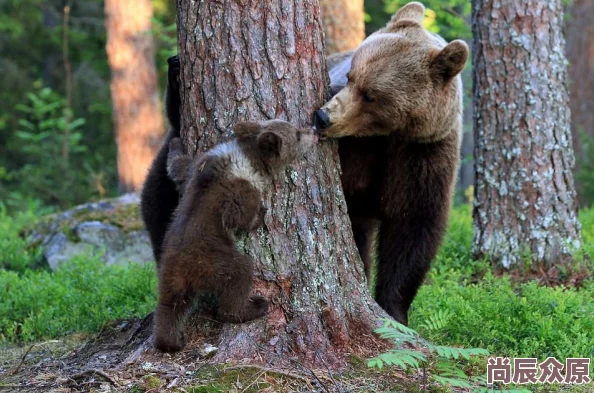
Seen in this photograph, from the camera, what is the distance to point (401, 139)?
214 inches

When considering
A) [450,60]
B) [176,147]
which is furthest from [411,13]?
[176,147]

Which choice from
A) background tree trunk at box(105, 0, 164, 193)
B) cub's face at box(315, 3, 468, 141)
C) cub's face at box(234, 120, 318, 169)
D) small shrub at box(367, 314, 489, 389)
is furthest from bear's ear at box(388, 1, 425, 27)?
background tree trunk at box(105, 0, 164, 193)

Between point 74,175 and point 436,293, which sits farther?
point 74,175

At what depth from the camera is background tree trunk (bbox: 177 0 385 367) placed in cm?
440

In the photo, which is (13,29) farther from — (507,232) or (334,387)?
(334,387)

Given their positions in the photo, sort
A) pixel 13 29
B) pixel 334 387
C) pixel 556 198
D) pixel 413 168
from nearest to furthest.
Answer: pixel 334 387, pixel 413 168, pixel 556 198, pixel 13 29

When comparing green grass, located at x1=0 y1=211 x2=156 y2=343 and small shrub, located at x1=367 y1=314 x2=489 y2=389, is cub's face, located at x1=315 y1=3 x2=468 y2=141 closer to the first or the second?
small shrub, located at x1=367 y1=314 x2=489 y2=389

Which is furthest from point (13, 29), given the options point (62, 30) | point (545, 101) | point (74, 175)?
point (545, 101)

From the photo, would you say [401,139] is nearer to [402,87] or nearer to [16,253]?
[402,87]

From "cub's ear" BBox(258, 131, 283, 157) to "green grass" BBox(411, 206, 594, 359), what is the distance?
166cm

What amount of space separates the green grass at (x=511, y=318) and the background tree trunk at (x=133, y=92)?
9.36 metres

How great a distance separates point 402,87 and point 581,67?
493 inches

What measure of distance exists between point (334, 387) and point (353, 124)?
1835mm

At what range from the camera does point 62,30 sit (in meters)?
21.3
